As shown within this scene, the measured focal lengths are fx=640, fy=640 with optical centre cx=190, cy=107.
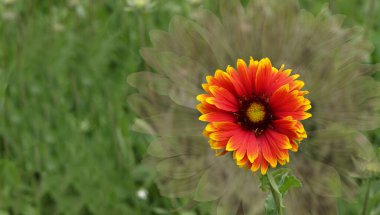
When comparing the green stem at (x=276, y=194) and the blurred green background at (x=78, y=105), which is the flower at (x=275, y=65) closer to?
the green stem at (x=276, y=194)

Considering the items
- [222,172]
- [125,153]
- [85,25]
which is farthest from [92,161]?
[222,172]

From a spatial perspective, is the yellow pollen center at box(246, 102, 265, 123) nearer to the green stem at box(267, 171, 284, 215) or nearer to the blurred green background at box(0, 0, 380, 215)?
the green stem at box(267, 171, 284, 215)

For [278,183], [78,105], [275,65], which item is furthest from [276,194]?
[78,105]

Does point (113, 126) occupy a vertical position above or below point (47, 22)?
below

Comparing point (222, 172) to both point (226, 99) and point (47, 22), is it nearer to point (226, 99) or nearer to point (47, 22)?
point (226, 99)

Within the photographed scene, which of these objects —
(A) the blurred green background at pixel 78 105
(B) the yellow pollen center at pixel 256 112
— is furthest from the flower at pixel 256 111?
(A) the blurred green background at pixel 78 105
